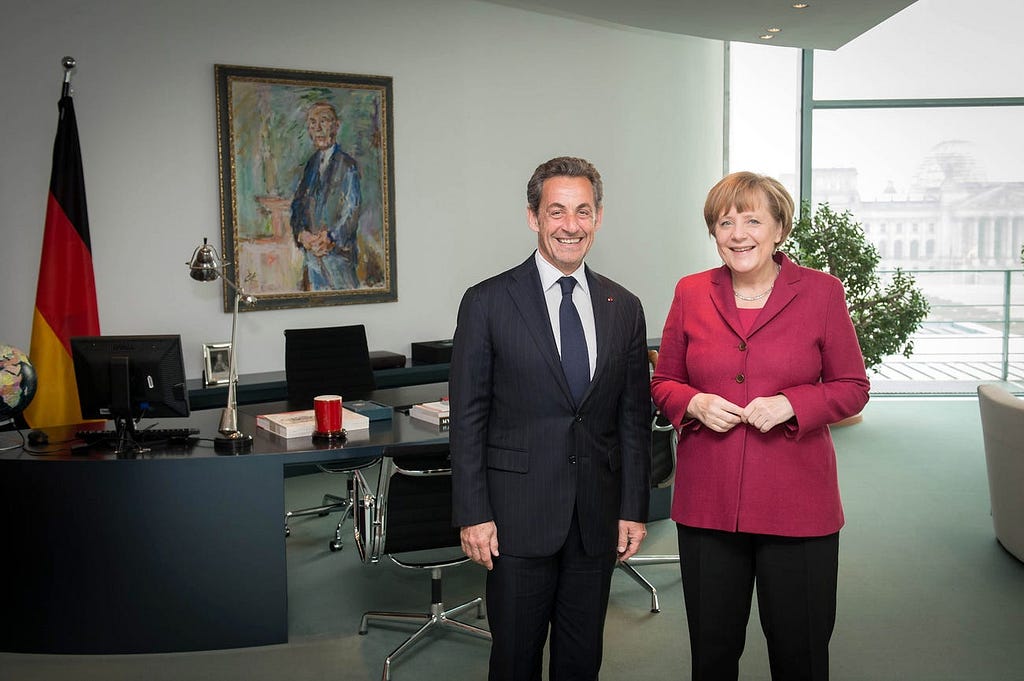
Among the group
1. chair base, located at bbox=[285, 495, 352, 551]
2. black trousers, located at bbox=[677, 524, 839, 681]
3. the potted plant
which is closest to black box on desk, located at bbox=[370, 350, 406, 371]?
chair base, located at bbox=[285, 495, 352, 551]

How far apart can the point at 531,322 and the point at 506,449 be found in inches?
12.2

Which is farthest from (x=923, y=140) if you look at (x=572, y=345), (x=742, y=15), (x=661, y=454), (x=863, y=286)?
(x=572, y=345)

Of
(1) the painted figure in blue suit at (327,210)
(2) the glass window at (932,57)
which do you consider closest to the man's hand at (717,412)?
(1) the painted figure in blue suit at (327,210)

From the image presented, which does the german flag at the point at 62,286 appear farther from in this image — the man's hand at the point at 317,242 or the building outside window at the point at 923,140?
the building outside window at the point at 923,140

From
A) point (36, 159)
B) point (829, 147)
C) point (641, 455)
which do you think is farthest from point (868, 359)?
point (36, 159)

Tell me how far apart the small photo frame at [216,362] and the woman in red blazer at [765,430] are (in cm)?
420

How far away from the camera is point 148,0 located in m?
5.78

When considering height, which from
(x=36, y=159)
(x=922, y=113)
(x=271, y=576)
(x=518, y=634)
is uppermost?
(x=922, y=113)

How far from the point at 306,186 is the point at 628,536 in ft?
15.2

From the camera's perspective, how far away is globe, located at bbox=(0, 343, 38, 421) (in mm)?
3713

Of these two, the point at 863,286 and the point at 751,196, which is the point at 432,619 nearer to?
the point at 751,196

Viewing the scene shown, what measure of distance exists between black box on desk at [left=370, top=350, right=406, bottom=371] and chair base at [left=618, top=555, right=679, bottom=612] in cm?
255

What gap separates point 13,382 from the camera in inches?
147

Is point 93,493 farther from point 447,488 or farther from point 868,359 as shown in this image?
point 868,359
